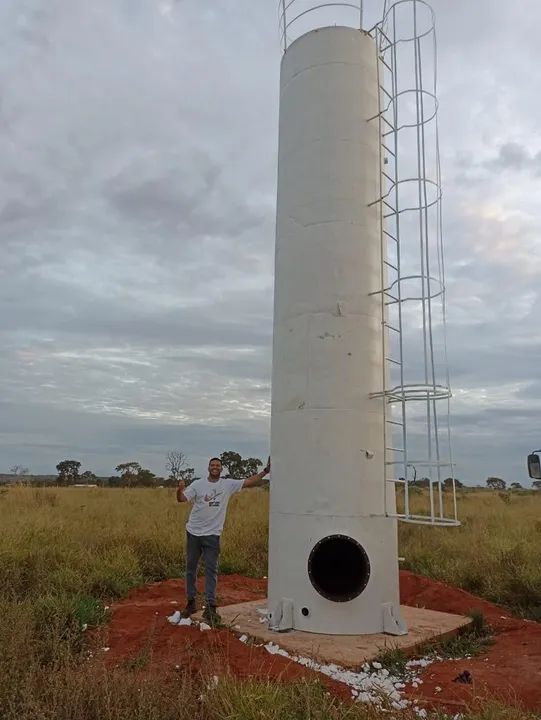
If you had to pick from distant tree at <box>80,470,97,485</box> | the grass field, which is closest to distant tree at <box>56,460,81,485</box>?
distant tree at <box>80,470,97,485</box>

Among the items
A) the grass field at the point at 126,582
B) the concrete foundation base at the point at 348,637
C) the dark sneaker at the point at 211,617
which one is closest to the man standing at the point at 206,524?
the dark sneaker at the point at 211,617

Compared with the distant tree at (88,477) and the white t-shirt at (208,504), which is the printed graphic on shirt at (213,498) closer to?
the white t-shirt at (208,504)

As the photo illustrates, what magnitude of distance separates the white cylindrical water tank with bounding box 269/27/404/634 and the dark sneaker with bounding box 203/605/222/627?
0.68 metres

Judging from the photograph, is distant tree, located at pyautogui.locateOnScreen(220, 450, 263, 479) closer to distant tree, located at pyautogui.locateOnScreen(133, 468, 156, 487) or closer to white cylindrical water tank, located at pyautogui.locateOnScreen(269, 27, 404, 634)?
distant tree, located at pyautogui.locateOnScreen(133, 468, 156, 487)

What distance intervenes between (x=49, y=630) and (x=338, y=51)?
26.3 feet

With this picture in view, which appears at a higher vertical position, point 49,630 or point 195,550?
point 195,550

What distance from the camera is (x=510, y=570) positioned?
36.3 ft

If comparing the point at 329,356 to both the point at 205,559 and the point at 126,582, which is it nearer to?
the point at 205,559

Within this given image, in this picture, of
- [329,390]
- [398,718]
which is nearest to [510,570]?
[329,390]

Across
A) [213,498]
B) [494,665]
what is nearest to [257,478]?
[213,498]

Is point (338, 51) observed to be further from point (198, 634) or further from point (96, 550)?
point (96, 550)

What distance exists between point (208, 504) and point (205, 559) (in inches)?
27.9

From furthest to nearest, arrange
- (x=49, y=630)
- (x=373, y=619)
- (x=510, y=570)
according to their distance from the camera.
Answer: (x=510, y=570) < (x=373, y=619) < (x=49, y=630)

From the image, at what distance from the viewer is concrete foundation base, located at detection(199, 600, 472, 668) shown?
6785mm
